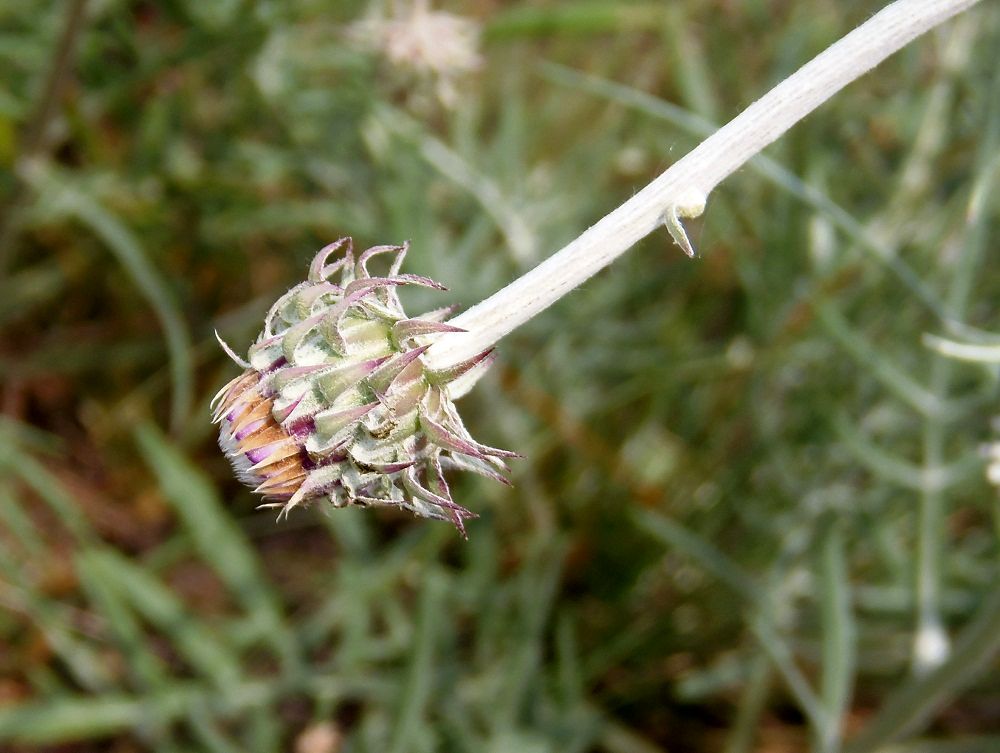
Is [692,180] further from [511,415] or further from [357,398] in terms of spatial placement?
[511,415]

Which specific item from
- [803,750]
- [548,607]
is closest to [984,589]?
[803,750]

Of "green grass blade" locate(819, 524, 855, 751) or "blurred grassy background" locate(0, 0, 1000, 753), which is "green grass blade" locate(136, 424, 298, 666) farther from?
"green grass blade" locate(819, 524, 855, 751)

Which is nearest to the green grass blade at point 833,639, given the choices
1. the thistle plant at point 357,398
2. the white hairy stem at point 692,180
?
the thistle plant at point 357,398

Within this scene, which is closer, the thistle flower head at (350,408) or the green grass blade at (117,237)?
the thistle flower head at (350,408)

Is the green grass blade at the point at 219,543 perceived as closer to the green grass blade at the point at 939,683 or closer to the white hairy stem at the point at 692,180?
the green grass blade at the point at 939,683

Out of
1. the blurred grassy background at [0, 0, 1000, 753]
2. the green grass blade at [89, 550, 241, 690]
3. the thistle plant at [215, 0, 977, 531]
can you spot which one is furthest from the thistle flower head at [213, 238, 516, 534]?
the green grass blade at [89, 550, 241, 690]

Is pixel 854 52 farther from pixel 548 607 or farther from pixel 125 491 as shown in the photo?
pixel 125 491
